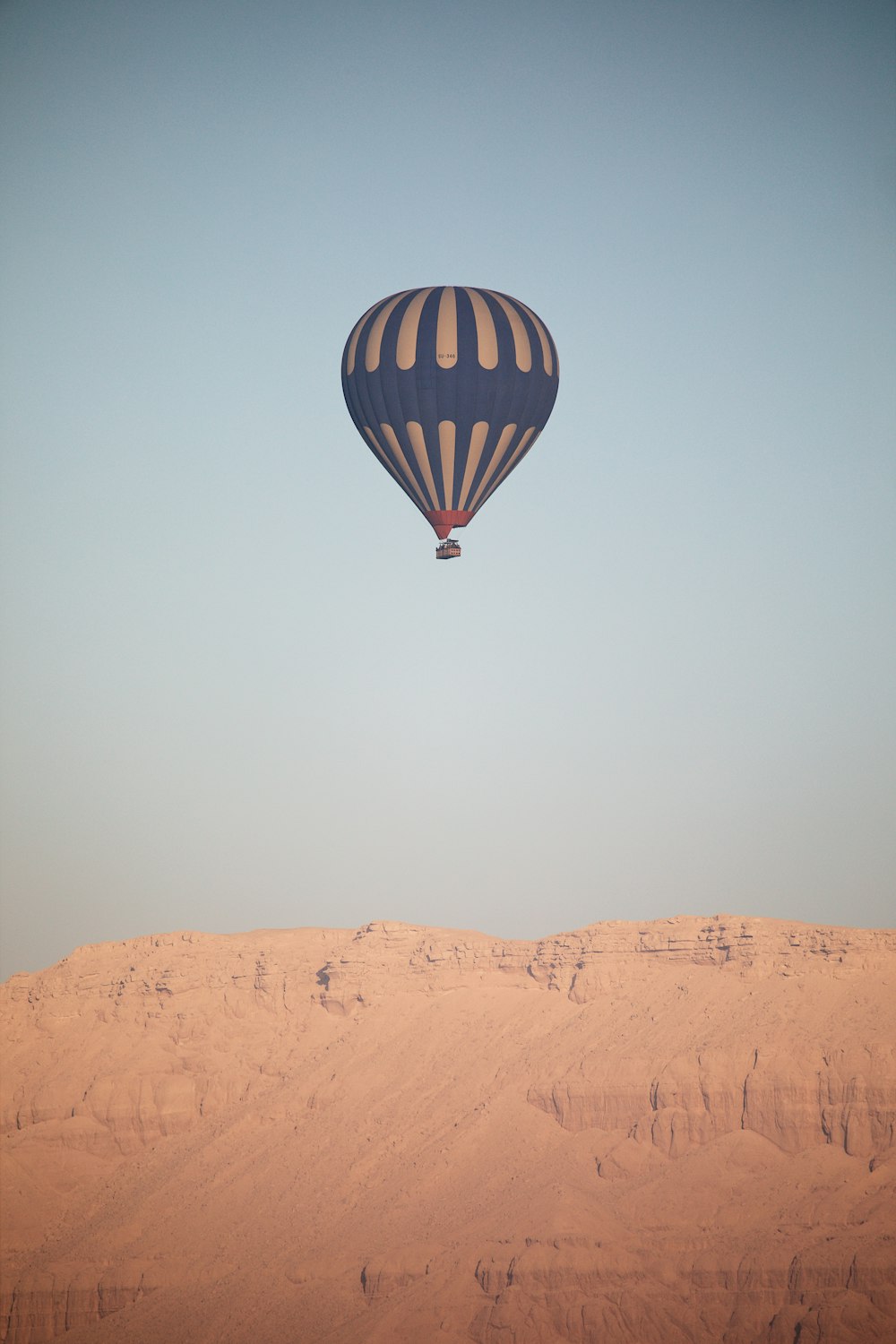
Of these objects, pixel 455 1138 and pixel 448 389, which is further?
pixel 455 1138

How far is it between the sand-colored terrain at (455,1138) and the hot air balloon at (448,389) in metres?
66.6

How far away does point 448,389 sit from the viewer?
6562 centimetres

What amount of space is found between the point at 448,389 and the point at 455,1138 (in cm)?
8879

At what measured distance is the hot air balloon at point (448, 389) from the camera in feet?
216

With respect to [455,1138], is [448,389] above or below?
above

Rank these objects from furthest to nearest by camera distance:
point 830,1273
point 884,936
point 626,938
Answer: point 626,938
point 884,936
point 830,1273

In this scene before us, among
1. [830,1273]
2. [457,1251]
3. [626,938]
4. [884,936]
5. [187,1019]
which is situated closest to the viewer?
[830,1273]

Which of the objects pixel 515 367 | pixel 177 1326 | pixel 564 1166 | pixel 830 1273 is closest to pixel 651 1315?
pixel 830 1273

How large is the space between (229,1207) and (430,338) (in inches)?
3609

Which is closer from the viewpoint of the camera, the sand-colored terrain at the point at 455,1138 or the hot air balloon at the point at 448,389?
the hot air balloon at the point at 448,389

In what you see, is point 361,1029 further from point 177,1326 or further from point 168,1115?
point 177,1326

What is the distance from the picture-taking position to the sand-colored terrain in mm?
120188

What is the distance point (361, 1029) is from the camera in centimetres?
17025

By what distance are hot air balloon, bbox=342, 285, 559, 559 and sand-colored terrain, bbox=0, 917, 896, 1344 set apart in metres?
66.6
